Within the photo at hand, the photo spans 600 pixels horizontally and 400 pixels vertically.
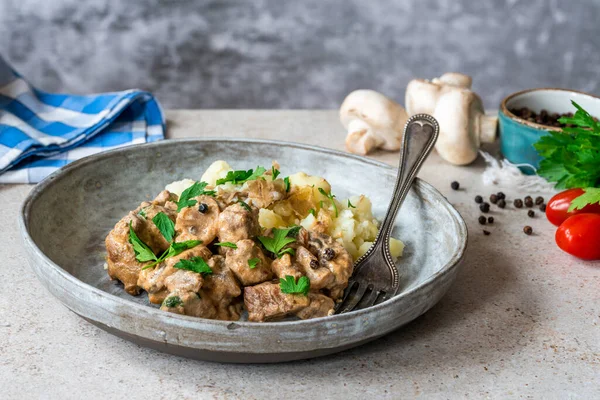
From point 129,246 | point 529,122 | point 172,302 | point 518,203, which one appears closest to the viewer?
point 172,302

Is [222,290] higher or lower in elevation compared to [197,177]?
higher

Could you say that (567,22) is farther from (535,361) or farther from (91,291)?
(91,291)

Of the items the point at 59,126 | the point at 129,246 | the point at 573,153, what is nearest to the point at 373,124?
the point at 573,153

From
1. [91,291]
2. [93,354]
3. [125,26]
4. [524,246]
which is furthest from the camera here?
[125,26]

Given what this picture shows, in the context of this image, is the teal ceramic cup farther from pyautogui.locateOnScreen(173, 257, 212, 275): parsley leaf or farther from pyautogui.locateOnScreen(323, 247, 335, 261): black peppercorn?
pyautogui.locateOnScreen(173, 257, 212, 275): parsley leaf

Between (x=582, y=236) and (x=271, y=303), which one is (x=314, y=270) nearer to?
(x=271, y=303)

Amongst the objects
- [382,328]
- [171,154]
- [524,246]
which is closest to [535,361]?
[382,328]

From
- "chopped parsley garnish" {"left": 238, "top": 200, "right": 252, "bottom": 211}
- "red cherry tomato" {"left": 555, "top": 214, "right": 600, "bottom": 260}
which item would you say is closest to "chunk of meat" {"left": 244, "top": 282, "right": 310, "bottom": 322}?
"chopped parsley garnish" {"left": 238, "top": 200, "right": 252, "bottom": 211}
